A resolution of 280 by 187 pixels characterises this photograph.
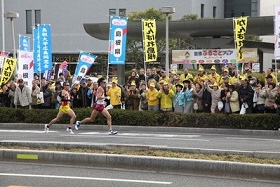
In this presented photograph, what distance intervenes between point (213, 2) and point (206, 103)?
49642 millimetres

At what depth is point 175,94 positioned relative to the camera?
1839cm

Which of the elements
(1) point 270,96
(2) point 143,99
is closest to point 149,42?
(2) point 143,99

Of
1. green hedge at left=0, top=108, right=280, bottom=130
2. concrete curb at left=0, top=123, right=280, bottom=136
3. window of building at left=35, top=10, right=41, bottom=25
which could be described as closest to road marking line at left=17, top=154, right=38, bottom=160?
concrete curb at left=0, top=123, right=280, bottom=136

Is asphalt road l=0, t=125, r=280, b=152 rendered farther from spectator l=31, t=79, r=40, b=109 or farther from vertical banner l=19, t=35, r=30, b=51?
vertical banner l=19, t=35, r=30, b=51

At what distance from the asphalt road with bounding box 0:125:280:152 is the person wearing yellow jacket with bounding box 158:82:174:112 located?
1.19m

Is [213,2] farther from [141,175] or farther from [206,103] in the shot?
[141,175]

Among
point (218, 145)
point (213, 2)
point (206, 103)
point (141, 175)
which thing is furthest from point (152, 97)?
point (213, 2)

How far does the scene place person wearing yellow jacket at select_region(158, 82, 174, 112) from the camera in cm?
1814

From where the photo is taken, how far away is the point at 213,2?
65.6 meters

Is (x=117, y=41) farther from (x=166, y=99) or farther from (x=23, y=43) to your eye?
(x=23, y=43)

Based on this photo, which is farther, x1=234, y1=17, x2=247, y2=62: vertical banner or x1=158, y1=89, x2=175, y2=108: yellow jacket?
x1=234, y1=17, x2=247, y2=62: vertical banner

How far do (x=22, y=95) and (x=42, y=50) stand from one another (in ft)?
12.1

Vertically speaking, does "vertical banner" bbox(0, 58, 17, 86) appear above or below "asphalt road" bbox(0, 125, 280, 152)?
above

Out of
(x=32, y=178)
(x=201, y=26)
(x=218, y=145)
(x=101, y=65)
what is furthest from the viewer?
(x=101, y=65)
